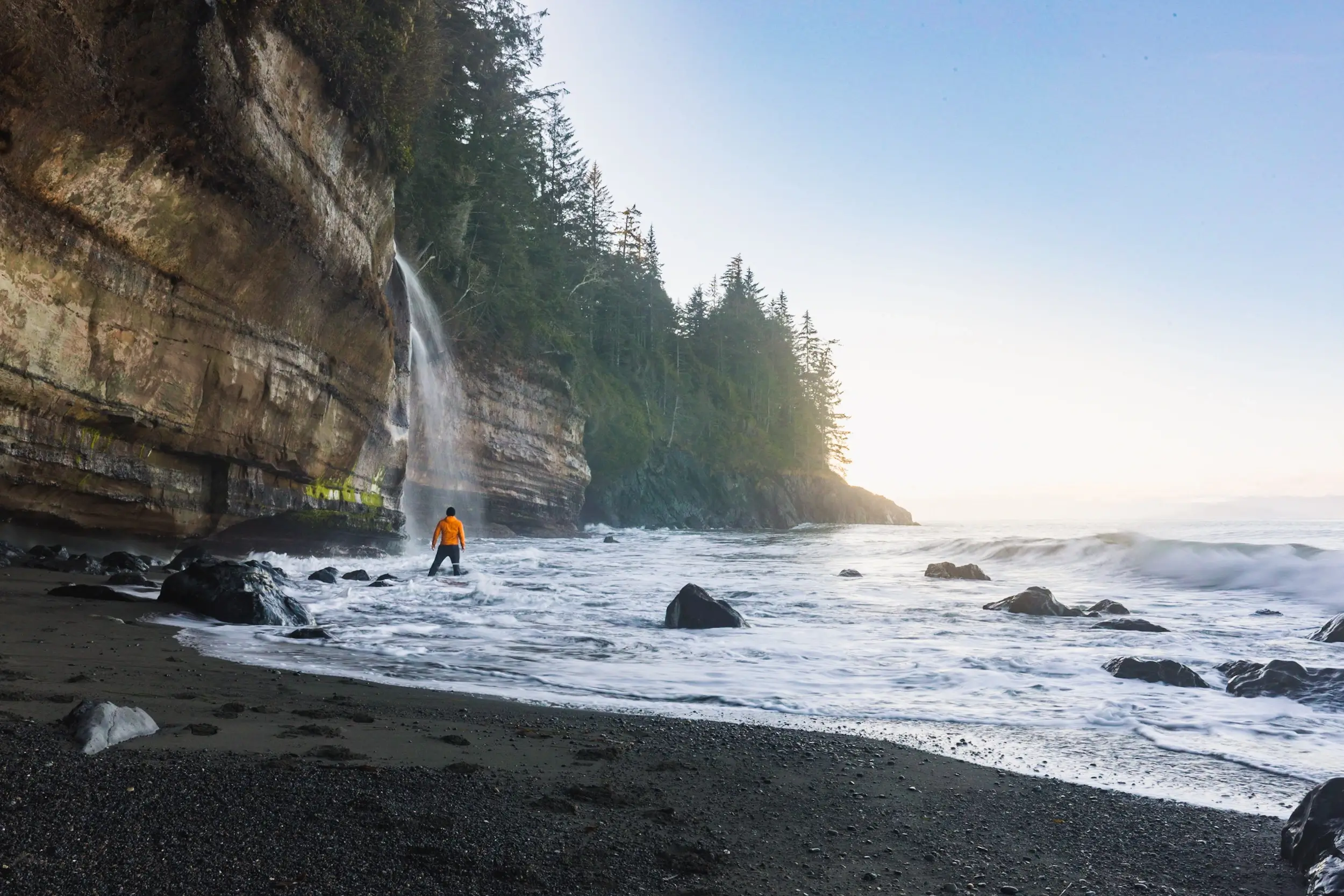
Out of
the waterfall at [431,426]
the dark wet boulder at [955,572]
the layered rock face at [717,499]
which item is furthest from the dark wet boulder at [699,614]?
the layered rock face at [717,499]

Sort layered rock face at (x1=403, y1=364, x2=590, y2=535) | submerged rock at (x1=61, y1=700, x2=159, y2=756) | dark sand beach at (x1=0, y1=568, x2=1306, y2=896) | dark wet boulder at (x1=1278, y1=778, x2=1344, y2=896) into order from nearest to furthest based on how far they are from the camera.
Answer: dark sand beach at (x1=0, y1=568, x2=1306, y2=896)
dark wet boulder at (x1=1278, y1=778, x2=1344, y2=896)
submerged rock at (x1=61, y1=700, x2=159, y2=756)
layered rock face at (x1=403, y1=364, x2=590, y2=535)

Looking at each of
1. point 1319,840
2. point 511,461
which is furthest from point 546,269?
point 1319,840

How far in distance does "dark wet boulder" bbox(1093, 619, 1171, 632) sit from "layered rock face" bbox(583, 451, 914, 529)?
121ft

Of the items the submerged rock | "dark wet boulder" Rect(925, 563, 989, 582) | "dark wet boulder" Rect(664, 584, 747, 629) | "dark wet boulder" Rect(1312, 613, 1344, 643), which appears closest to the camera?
the submerged rock

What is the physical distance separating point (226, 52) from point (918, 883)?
39.7ft

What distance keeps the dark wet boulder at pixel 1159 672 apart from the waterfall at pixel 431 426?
714 inches

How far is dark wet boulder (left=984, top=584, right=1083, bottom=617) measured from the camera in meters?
11.6

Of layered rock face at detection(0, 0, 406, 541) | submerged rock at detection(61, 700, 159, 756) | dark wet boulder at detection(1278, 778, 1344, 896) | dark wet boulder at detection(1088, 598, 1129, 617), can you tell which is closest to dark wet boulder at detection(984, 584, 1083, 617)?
dark wet boulder at detection(1088, 598, 1129, 617)

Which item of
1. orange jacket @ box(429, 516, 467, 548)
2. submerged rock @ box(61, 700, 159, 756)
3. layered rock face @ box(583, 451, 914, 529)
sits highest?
layered rock face @ box(583, 451, 914, 529)

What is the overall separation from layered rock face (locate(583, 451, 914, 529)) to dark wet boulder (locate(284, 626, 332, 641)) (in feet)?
126

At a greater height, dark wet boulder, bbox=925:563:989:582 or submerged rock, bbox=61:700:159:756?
submerged rock, bbox=61:700:159:756

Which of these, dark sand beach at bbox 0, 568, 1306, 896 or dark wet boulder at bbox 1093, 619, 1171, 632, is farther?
dark wet boulder at bbox 1093, 619, 1171, 632

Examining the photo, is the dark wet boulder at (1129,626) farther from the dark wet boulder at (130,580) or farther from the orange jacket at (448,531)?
the dark wet boulder at (130,580)

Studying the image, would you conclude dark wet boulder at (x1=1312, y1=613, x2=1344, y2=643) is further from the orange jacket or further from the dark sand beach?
the orange jacket
